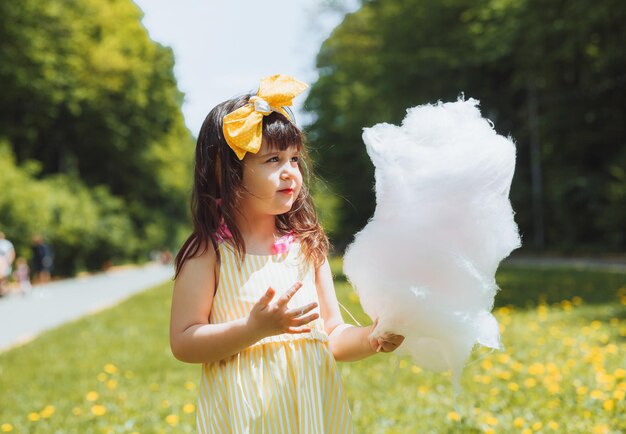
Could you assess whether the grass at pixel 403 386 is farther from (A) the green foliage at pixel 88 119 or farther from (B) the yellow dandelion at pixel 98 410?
(A) the green foliage at pixel 88 119

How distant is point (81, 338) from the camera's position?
27.1 feet

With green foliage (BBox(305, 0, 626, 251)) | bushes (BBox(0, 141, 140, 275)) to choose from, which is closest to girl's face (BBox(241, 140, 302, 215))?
green foliage (BBox(305, 0, 626, 251))

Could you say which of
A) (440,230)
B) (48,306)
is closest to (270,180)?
(440,230)

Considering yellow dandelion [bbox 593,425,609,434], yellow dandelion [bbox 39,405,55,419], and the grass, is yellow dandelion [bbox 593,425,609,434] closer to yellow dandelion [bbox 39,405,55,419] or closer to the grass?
the grass

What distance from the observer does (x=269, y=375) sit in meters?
2.04

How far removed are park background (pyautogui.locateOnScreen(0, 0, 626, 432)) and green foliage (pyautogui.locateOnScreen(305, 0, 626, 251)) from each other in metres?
0.08

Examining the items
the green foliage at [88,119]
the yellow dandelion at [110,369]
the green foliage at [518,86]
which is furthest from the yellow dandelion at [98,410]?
the green foliage at [88,119]

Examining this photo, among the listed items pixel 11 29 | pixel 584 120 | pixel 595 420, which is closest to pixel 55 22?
pixel 11 29

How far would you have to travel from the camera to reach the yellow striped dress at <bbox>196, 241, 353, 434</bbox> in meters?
2.02

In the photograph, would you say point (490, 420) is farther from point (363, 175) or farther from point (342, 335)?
point (363, 175)

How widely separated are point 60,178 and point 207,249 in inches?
1049

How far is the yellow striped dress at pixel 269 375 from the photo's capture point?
202 centimetres

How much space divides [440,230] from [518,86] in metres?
23.0

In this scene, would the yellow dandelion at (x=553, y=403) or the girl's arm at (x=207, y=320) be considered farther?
the yellow dandelion at (x=553, y=403)
